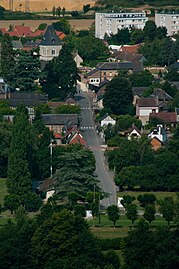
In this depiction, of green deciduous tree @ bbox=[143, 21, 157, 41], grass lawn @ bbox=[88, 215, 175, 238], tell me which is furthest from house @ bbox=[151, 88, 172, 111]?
green deciduous tree @ bbox=[143, 21, 157, 41]

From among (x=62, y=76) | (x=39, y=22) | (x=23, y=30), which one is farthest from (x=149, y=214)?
(x=39, y=22)

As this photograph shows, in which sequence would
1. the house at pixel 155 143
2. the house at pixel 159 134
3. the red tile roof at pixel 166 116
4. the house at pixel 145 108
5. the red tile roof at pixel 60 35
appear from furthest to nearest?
the red tile roof at pixel 60 35 → the house at pixel 145 108 → the red tile roof at pixel 166 116 → the house at pixel 159 134 → the house at pixel 155 143

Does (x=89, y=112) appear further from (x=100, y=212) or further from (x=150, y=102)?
Result: (x=100, y=212)

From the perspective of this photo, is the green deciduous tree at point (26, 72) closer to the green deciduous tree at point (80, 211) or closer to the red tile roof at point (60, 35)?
the red tile roof at point (60, 35)

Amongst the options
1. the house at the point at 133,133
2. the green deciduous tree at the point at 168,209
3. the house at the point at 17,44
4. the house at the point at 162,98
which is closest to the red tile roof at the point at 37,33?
the house at the point at 17,44

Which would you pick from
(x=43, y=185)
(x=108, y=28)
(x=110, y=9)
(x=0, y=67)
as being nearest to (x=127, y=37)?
(x=108, y=28)

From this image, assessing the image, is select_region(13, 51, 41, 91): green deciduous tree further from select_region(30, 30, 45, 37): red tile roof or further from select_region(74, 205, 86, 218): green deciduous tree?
select_region(74, 205, 86, 218): green deciduous tree
